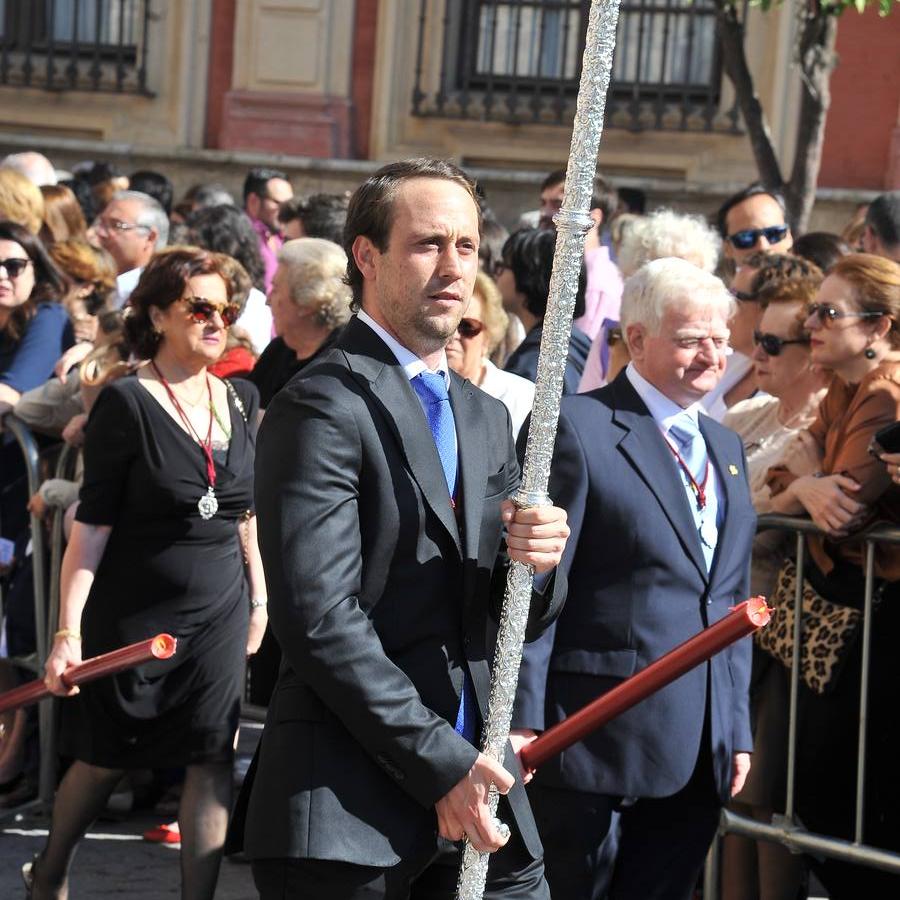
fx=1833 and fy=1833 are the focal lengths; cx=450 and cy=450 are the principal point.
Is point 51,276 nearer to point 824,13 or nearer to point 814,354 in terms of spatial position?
point 814,354

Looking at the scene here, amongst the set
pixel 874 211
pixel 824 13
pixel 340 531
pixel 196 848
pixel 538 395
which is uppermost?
pixel 824 13

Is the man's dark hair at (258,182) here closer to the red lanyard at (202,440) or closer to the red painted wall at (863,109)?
the red painted wall at (863,109)

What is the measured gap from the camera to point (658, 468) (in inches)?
175

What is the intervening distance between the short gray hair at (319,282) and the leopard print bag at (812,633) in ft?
6.25

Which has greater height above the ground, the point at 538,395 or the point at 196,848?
the point at 538,395

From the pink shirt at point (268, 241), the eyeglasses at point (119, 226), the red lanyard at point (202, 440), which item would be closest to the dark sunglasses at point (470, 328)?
the red lanyard at point (202, 440)

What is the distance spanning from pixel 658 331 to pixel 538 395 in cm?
153

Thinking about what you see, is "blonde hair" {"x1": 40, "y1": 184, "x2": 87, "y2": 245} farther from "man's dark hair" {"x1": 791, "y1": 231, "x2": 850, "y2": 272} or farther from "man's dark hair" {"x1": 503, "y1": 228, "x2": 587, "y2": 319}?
"man's dark hair" {"x1": 791, "y1": 231, "x2": 850, "y2": 272}

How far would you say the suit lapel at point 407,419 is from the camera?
3.25 metres

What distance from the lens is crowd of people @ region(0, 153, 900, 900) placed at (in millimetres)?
3193

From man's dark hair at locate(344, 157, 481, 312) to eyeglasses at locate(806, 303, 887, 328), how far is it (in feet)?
6.32

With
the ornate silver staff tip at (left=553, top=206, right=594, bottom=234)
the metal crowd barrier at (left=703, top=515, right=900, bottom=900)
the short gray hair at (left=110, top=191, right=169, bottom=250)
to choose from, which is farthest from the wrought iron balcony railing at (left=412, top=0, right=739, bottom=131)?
the ornate silver staff tip at (left=553, top=206, right=594, bottom=234)

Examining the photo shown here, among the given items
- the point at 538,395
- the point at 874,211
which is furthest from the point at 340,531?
the point at 874,211

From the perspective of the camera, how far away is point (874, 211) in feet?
22.9
